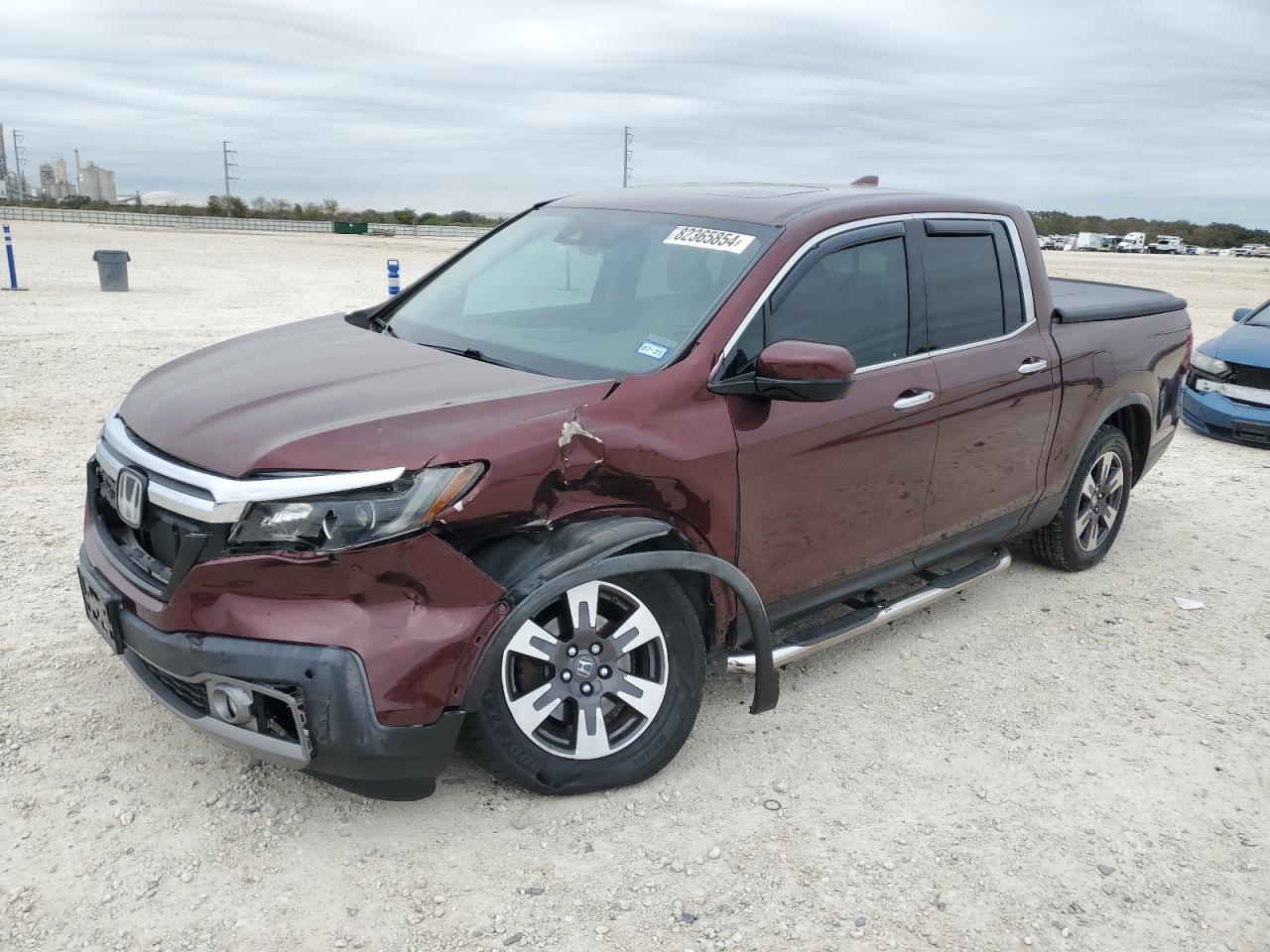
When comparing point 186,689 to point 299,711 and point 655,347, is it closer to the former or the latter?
point 299,711

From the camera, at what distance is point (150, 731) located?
346cm

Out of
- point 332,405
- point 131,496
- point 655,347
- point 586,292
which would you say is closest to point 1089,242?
point 586,292

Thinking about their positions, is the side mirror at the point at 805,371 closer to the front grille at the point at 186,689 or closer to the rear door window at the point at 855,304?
the rear door window at the point at 855,304

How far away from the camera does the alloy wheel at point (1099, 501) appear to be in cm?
521

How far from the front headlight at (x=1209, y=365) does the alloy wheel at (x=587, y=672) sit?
7368 millimetres

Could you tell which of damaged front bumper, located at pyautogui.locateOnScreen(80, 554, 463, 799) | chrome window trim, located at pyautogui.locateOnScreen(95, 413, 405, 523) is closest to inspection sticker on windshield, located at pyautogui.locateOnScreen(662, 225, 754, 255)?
chrome window trim, located at pyautogui.locateOnScreen(95, 413, 405, 523)

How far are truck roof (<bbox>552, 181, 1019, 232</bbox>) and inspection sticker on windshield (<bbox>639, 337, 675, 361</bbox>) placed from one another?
2.03ft

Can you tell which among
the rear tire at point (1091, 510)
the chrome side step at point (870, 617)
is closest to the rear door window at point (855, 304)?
the chrome side step at point (870, 617)

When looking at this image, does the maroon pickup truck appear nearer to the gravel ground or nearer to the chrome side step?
the chrome side step

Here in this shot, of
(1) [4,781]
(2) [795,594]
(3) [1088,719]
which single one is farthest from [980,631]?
(1) [4,781]

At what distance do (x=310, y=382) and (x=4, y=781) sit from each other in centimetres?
153

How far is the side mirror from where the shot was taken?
311cm

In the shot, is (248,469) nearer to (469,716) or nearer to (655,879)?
(469,716)

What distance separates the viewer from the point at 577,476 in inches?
115
